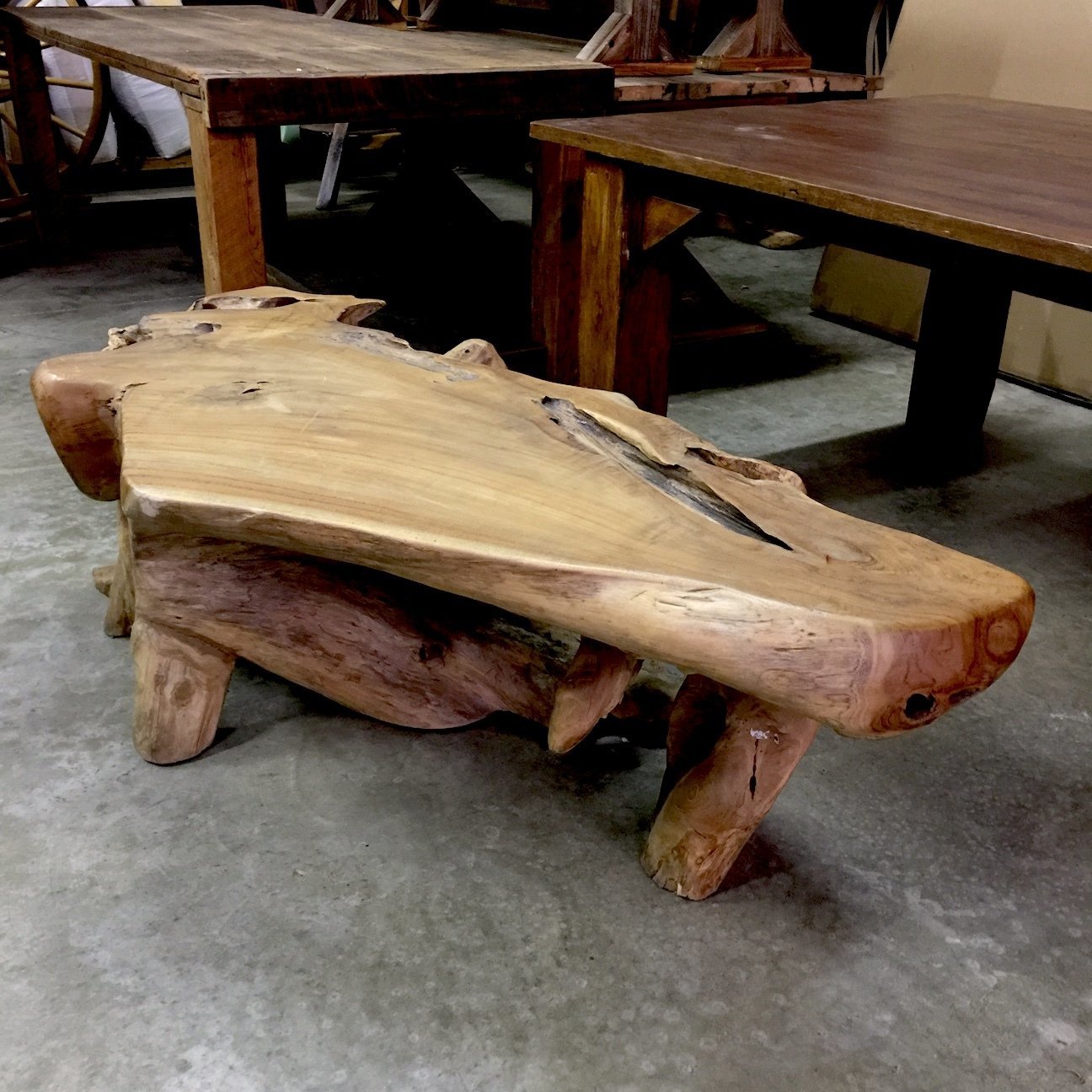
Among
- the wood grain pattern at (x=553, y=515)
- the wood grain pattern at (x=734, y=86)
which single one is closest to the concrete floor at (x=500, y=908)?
the wood grain pattern at (x=553, y=515)

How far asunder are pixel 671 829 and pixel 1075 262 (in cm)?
82

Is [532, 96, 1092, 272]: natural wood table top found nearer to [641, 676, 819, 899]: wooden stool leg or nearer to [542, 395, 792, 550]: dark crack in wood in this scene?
[542, 395, 792, 550]: dark crack in wood

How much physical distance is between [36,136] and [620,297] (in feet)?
9.14

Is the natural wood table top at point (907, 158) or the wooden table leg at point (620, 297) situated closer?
the natural wood table top at point (907, 158)

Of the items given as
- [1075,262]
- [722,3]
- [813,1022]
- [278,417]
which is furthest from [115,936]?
[722,3]

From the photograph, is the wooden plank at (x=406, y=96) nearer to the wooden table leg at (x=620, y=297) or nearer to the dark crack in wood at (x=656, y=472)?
the wooden table leg at (x=620, y=297)

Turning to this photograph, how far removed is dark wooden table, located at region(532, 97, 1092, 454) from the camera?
154cm

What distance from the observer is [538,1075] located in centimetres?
109

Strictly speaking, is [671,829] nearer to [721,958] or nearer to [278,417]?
[721,958]

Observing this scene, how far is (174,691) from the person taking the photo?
4.89ft

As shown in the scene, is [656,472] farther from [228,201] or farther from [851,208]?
[228,201]

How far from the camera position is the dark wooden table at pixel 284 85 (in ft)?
7.21

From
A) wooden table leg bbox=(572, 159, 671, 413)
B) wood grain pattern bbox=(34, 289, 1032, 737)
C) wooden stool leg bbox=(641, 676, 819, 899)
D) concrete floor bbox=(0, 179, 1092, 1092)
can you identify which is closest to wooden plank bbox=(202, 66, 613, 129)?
wooden table leg bbox=(572, 159, 671, 413)

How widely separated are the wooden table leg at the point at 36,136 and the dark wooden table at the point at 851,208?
213 centimetres
